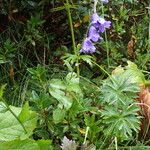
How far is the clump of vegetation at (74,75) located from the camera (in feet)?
5.44

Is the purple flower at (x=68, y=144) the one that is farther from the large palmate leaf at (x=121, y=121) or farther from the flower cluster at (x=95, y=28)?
the flower cluster at (x=95, y=28)

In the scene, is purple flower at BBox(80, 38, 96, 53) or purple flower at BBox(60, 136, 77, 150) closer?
purple flower at BBox(60, 136, 77, 150)

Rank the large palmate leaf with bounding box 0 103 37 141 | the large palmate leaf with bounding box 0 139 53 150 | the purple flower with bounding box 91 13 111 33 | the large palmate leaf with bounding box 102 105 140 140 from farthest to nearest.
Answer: the purple flower with bounding box 91 13 111 33, the large palmate leaf with bounding box 102 105 140 140, the large palmate leaf with bounding box 0 103 37 141, the large palmate leaf with bounding box 0 139 53 150

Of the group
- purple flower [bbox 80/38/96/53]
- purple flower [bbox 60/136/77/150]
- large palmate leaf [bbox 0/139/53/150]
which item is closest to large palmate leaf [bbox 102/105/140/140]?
purple flower [bbox 60/136/77/150]

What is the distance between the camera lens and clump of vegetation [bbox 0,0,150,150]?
65.3 inches

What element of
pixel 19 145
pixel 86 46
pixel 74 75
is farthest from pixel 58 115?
pixel 19 145

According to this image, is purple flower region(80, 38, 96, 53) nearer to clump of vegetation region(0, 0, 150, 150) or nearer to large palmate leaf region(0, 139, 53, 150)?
clump of vegetation region(0, 0, 150, 150)

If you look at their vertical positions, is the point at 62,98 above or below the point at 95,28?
below

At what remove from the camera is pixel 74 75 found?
1.86m

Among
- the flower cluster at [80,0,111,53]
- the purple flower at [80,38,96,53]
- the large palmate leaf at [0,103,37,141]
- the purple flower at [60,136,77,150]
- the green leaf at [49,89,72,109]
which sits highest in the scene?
the flower cluster at [80,0,111,53]

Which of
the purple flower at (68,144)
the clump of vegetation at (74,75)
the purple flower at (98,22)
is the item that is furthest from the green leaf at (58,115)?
the purple flower at (98,22)

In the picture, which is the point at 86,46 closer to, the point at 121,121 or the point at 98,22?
the point at 98,22

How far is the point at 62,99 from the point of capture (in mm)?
1729

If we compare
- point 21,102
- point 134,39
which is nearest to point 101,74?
point 134,39
